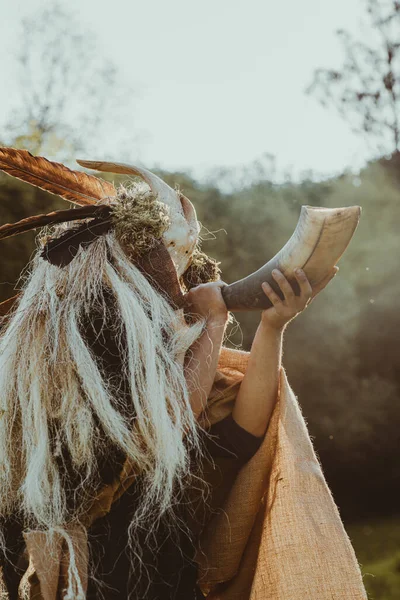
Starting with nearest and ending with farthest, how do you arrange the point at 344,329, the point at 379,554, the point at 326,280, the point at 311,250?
the point at 311,250
the point at 326,280
the point at 379,554
the point at 344,329

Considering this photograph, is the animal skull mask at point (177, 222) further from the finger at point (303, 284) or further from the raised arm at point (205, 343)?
the finger at point (303, 284)

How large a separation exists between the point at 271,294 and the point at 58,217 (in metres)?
0.63

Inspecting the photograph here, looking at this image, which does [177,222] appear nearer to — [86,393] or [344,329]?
[86,393]

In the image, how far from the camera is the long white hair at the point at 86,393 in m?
1.58

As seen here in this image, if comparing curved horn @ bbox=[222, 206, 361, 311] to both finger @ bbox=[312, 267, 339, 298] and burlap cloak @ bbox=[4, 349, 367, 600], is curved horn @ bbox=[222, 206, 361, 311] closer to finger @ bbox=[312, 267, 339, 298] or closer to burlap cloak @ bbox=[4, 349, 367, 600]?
finger @ bbox=[312, 267, 339, 298]

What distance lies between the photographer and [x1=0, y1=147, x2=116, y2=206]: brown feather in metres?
1.99

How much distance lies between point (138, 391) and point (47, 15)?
270 inches

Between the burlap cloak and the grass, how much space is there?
2608 millimetres

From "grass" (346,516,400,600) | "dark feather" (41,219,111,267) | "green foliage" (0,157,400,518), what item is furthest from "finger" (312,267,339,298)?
"green foliage" (0,157,400,518)

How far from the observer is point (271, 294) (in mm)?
1680

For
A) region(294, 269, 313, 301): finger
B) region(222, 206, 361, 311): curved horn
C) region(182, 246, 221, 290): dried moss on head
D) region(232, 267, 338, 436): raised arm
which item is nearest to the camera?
region(222, 206, 361, 311): curved horn

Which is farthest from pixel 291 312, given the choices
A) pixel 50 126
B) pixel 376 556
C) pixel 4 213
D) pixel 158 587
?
pixel 50 126

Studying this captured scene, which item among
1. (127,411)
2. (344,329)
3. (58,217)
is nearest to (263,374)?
(127,411)

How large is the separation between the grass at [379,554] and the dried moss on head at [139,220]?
323 cm
